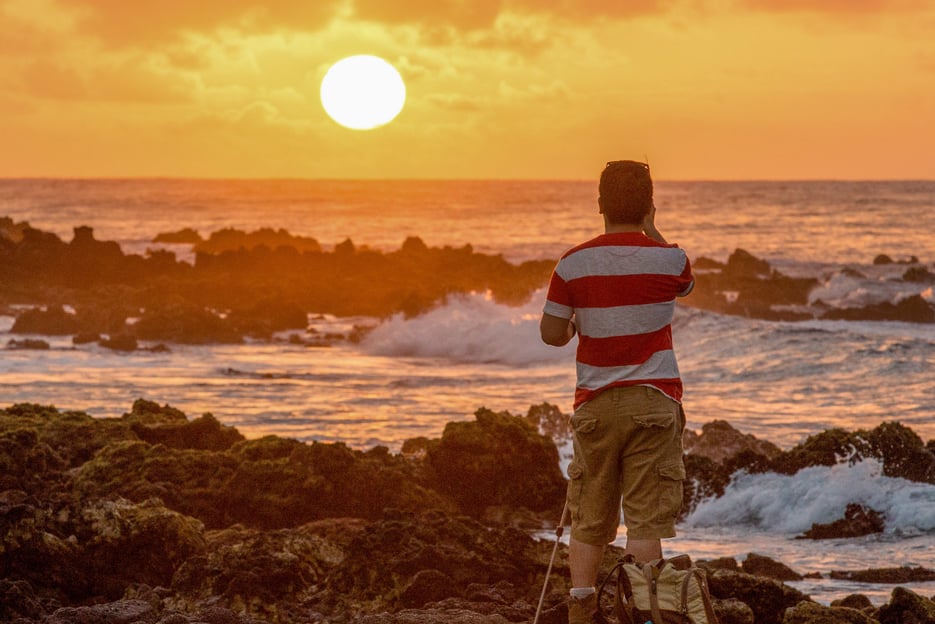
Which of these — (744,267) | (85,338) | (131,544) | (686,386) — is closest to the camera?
(131,544)

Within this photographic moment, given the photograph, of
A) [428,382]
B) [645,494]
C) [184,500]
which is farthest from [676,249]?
[428,382]

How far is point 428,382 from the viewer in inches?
862

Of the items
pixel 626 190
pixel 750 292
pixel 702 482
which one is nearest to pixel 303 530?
pixel 626 190

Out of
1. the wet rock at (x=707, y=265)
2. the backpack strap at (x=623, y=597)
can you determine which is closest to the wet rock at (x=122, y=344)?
the backpack strap at (x=623, y=597)

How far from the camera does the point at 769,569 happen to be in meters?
8.80

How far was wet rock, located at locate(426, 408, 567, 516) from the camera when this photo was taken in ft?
35.4

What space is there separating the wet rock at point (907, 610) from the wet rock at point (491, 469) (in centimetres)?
478

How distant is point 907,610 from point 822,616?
0.73 m

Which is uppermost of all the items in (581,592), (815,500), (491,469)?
(581,592)

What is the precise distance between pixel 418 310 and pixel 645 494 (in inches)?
1044

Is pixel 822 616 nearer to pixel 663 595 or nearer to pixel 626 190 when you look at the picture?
pixel 663 595

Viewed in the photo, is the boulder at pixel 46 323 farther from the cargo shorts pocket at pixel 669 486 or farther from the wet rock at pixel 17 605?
the cargo shorts pocket at pixel 669 486

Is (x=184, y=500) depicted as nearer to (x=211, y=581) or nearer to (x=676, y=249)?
(x=211, y=581)

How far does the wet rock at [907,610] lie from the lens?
20.0 feet
